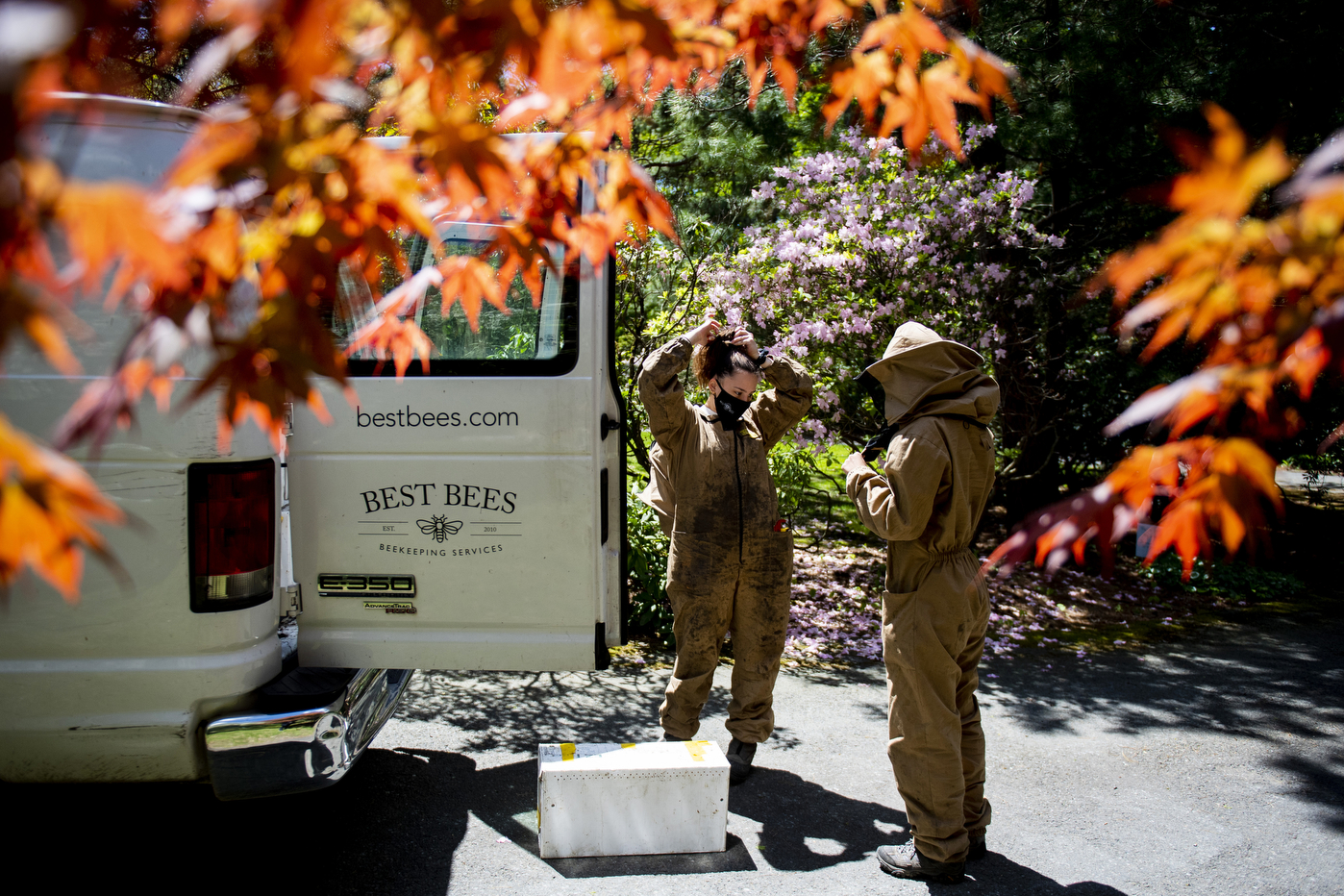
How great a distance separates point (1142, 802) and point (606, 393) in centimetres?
290

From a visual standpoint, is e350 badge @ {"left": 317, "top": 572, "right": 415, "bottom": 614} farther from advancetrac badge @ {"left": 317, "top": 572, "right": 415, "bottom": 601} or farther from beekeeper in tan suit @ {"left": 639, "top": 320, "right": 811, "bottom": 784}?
beekeeper in tan suit @ {"left": 639, "top": 320, "right": 811, "bottom": 784}

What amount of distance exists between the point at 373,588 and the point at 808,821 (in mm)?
1961

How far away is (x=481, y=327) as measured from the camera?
3.37 m

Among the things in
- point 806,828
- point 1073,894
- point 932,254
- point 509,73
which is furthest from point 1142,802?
point 509,73

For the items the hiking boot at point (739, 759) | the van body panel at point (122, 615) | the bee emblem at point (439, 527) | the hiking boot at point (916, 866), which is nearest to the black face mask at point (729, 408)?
the bee emblem at point (439, 527)

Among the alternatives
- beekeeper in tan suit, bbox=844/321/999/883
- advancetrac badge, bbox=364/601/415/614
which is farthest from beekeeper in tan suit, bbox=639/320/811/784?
advancetrac badge, bbox=364/601/415/614

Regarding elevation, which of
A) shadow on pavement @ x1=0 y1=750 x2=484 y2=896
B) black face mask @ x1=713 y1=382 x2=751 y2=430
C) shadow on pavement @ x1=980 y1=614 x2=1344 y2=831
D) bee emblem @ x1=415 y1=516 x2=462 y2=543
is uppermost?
black face mask @ x1=713 y1=382 x2=751 y2=430

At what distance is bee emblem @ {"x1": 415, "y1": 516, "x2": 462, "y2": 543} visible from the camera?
3.27 meters

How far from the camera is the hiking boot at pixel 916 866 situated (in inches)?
123

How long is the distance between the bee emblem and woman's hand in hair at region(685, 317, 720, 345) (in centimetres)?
126

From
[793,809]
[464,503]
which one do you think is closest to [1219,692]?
[793,809]

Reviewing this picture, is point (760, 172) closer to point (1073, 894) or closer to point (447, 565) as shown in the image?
point (447, 565)

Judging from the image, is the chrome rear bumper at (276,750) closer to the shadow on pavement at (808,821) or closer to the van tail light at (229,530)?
the van tail light at (229,530)

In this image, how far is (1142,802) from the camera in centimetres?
384
